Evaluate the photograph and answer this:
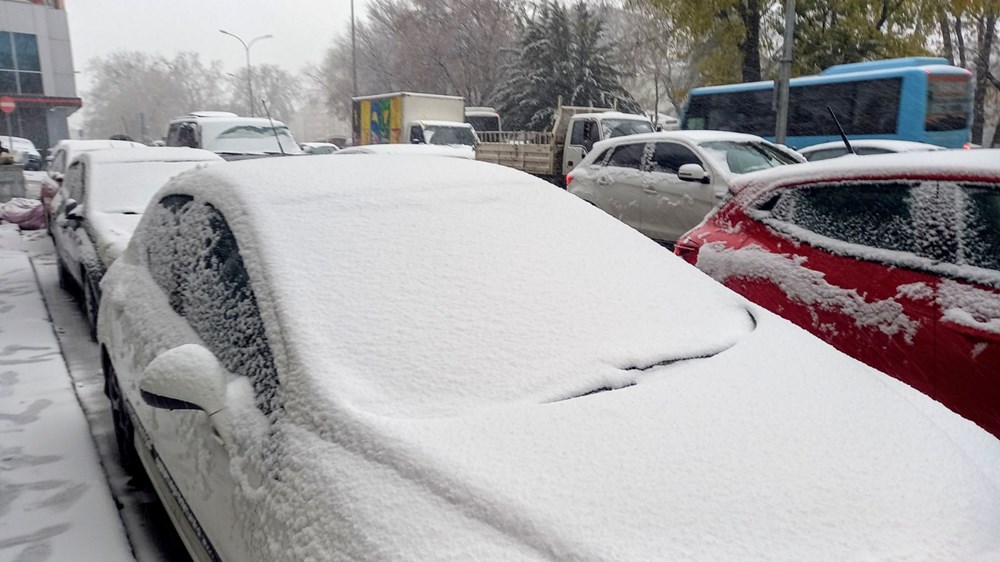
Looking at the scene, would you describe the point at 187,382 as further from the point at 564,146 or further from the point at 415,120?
the point at 415,120

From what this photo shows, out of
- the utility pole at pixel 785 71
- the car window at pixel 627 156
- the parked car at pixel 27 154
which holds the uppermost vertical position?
the utility pole at pixel 785 71

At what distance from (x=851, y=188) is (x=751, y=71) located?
2113 cm

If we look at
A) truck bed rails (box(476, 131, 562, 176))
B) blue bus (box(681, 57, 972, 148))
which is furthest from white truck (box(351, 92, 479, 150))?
blue bus (box(681, 57, 972, 148))

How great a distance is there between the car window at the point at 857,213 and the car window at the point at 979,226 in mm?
186

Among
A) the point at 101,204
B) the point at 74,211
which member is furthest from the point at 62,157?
the point at 74,211

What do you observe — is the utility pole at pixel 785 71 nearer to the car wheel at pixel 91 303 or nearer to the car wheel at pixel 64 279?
the car wheel at pixel 64 279

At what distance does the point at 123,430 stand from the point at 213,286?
61.9 inches

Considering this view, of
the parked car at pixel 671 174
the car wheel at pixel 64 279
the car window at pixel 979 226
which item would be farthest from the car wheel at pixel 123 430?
the parked car at pixel 671 174

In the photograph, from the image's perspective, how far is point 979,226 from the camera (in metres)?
3.12

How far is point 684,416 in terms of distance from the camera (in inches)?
73.7

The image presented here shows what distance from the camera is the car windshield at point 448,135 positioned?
2308 cm

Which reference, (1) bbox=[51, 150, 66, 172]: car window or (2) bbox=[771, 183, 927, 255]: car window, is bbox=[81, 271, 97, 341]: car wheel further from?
(1) bbox=[51, 150, 66, 172]: car window

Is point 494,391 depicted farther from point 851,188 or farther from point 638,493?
point 851,188

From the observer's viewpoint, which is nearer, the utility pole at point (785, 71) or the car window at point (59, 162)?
the car window at point (59, 162)
